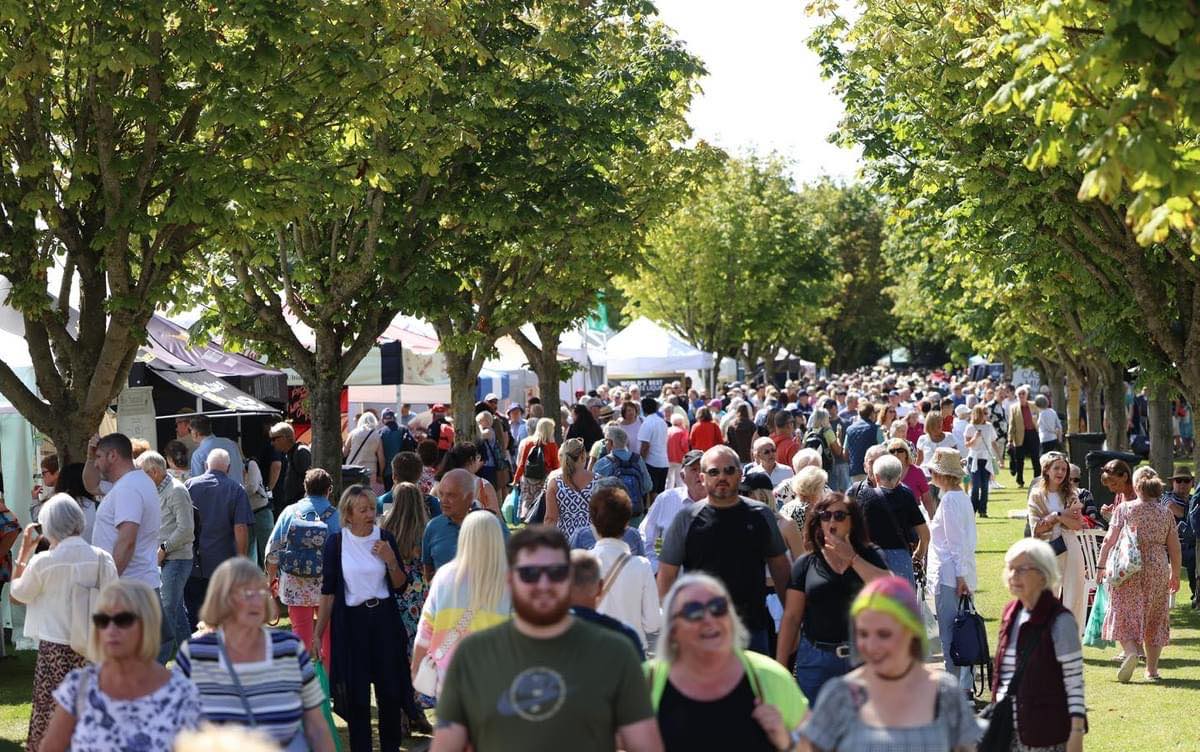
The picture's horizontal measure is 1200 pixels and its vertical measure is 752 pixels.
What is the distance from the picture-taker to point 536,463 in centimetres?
1609

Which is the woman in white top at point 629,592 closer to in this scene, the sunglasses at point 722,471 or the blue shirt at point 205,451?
the sunglasses at point 722,471

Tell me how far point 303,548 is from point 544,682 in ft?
19.3

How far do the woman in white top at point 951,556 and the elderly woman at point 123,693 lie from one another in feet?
20.8

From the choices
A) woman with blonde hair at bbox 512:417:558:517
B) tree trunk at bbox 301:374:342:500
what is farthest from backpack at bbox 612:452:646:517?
tree trunk at bbox 301:374:342:500

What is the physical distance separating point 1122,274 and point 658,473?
651 centimetres

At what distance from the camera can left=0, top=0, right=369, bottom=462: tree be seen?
37.6ft

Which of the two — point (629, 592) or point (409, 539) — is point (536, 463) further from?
point (629, 592)

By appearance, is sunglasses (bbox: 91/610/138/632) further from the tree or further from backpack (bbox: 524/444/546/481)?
backpack (bbox: 524/444/546/481)

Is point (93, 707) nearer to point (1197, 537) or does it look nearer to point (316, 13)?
point (316, 13)

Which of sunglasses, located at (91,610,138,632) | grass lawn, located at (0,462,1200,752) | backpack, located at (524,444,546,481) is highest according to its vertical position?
backpack, located at (524,444,546,481)

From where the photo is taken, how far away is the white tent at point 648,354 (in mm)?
37250

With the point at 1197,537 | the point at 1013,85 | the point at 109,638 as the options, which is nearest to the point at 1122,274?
the point at 1197,537

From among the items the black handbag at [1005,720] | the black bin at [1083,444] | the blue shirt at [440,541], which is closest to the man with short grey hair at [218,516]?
the blue shirt at [440,541]

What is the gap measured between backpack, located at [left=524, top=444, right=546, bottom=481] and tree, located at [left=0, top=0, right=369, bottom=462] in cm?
459
